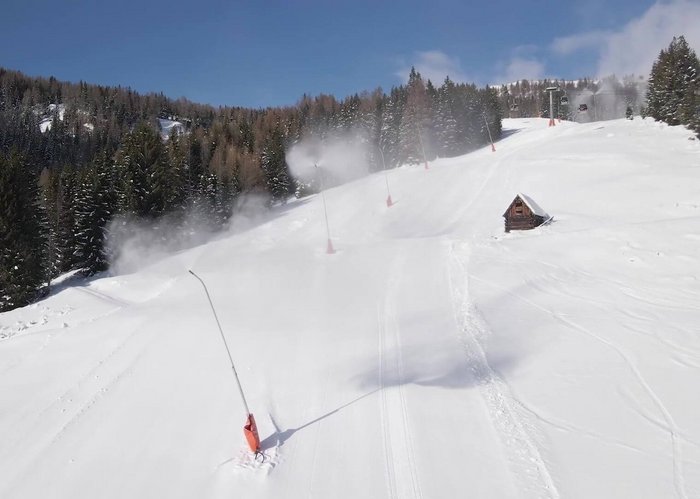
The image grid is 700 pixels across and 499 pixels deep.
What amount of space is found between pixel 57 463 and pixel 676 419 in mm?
13823

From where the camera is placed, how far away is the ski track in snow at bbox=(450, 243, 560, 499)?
25.9 feet

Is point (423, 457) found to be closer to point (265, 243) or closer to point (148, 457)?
point (148, 457)

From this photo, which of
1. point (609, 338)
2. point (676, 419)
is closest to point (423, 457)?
point (676, 419)

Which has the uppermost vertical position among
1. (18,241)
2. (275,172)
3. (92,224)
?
(275,172)

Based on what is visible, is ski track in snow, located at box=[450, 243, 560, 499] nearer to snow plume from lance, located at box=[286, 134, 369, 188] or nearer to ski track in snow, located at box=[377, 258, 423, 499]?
ski track in snow, located at box=[377, 258, 423, 499]

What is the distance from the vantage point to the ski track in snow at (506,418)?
7898mm

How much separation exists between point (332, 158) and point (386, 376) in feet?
239

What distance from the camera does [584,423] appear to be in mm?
9539

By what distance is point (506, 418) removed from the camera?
32.8 feet

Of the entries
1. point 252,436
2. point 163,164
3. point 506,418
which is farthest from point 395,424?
point 163,164

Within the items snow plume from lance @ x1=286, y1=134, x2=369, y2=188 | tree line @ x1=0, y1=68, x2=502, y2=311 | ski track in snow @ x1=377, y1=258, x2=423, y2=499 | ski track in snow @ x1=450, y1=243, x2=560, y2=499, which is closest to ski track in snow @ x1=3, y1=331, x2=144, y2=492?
ski track in snow @ x1=377, y1=258, x2=423, y2=499

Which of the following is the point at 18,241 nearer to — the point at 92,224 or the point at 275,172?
the point at 92,224

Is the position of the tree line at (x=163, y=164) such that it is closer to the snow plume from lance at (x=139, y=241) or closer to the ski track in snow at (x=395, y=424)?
the snow plume from lance at (x=139, y=241)

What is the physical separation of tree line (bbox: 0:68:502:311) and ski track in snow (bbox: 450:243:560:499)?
31930 millimetres
